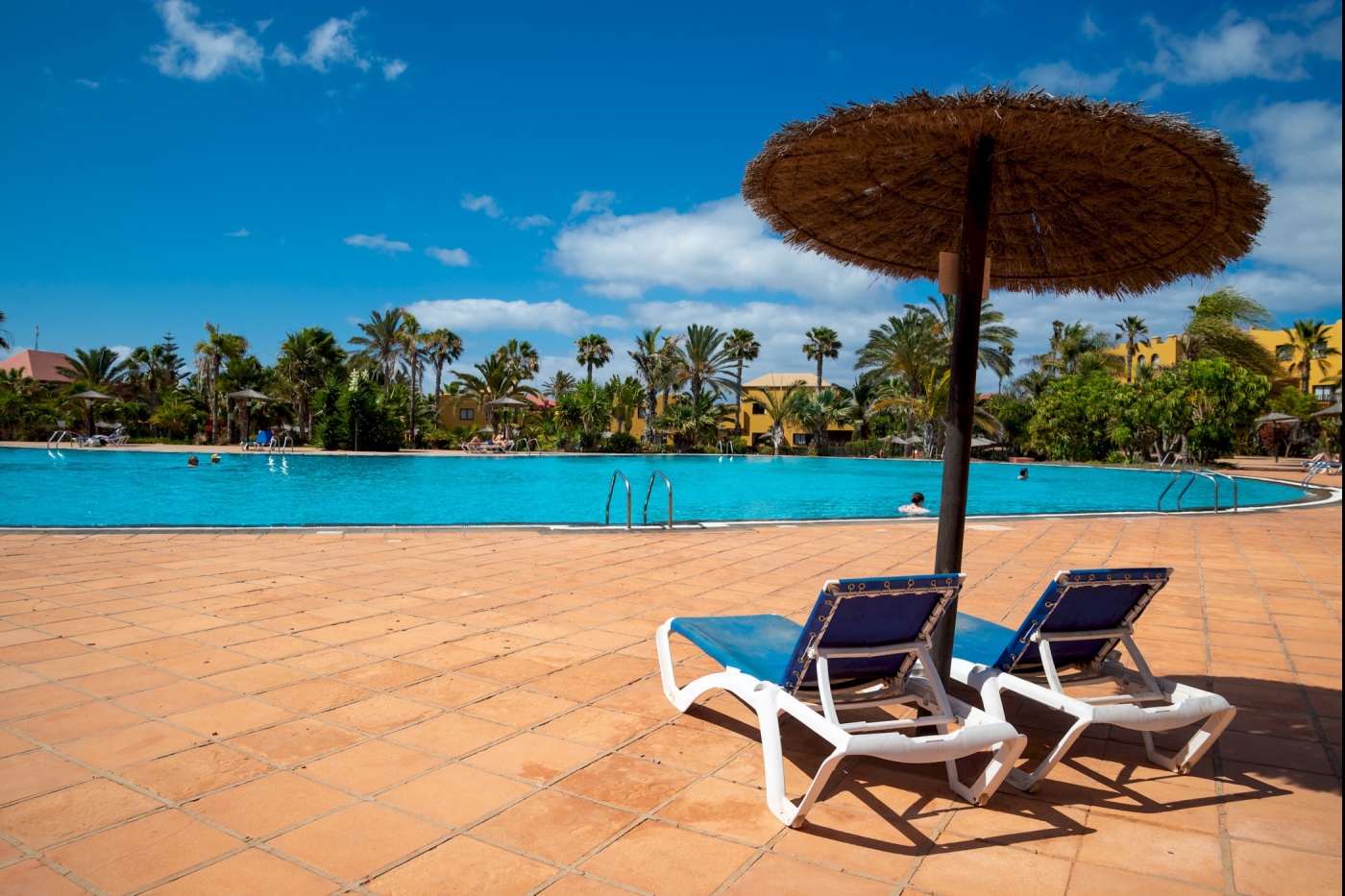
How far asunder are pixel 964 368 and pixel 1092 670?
136cm

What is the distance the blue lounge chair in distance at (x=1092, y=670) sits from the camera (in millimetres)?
2709

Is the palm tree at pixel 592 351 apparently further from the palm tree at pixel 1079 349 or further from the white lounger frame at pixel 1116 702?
the white lounger frame at pixel 1116 702

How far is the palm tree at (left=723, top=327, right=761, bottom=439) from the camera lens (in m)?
44.9

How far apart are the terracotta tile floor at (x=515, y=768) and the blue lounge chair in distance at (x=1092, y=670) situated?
201 mm

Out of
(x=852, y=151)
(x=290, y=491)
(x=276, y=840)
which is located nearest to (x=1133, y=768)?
(x=852, y=151)

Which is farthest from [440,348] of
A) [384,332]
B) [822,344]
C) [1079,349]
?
[1079,349]

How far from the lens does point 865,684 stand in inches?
115

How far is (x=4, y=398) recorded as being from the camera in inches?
1454

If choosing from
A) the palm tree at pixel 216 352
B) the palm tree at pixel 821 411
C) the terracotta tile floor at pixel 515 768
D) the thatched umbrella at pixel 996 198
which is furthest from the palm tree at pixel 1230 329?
the palm tree at pixel 216 352

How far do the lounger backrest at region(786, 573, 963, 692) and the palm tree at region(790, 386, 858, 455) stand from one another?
41661 mm

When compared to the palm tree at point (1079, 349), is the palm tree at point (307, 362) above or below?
below

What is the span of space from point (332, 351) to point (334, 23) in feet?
96.8

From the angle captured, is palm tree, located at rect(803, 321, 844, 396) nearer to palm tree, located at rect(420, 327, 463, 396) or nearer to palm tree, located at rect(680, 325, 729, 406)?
palm tree, located at rect(680, 325, 729, 406)

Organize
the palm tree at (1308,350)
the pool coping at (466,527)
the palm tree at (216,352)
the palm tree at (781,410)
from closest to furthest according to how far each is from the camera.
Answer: the pool coping at (466,527) < the palm tree at (216,352) < the palm tree at (1308,350) < the palm tree at (781,410)
